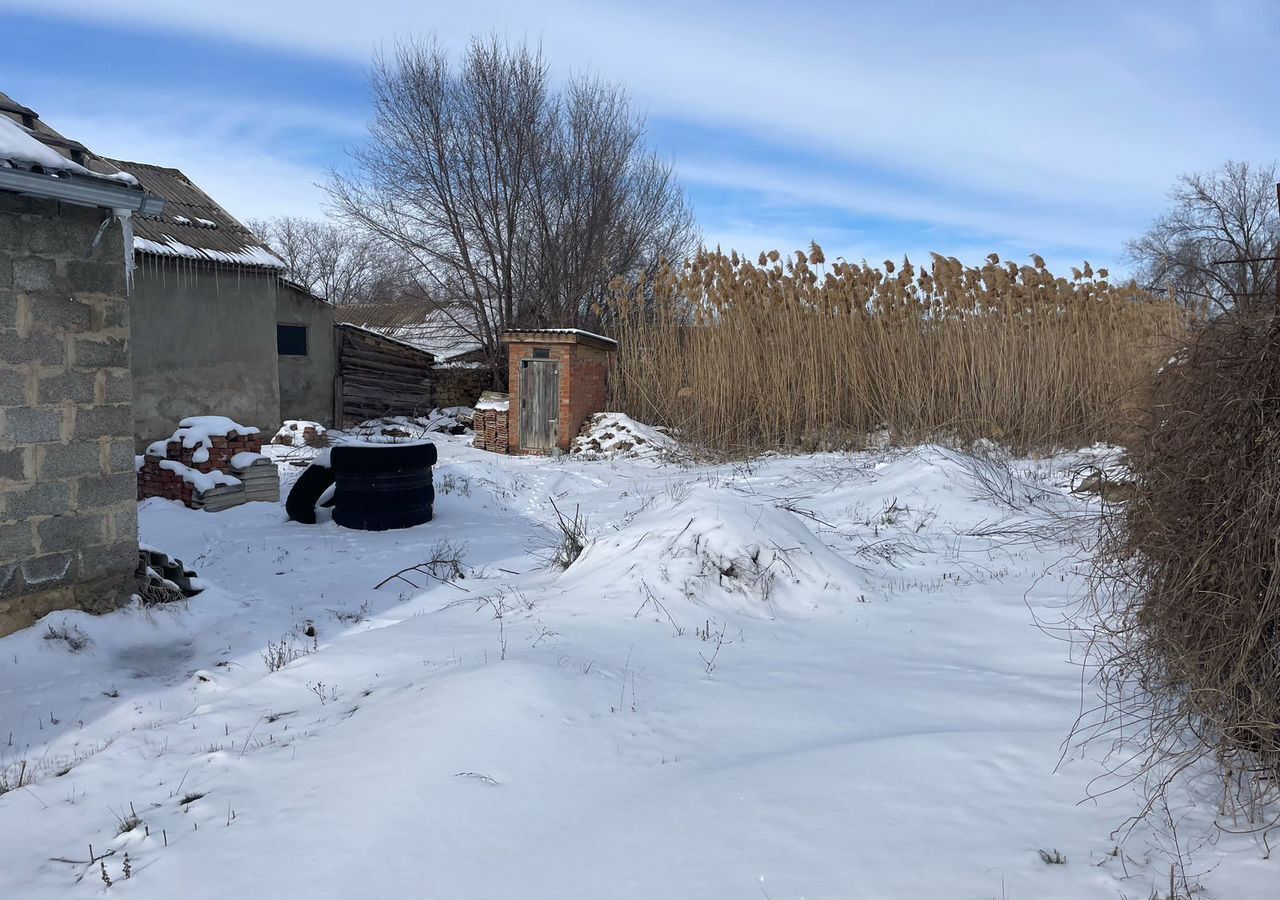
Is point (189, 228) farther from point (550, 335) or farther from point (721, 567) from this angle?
point (721, 567)

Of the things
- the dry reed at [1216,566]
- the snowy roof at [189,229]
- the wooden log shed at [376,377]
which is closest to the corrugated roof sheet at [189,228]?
the snowy roof at [189,229]

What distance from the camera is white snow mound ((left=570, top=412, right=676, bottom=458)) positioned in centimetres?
1345

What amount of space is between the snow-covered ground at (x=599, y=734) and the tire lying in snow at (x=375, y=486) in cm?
167

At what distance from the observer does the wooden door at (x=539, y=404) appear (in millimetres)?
14422

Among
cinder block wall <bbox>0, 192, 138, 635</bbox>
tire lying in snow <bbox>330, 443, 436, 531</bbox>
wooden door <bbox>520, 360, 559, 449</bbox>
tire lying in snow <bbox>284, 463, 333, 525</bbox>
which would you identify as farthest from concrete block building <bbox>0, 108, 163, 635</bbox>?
wooden door <bbox>520, 360, 559, 449</bbox>

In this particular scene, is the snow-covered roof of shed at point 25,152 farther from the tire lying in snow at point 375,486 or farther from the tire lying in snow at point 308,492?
the tire lying in snow at point 308,492

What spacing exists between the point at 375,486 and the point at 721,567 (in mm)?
4263

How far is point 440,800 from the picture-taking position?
268 cm

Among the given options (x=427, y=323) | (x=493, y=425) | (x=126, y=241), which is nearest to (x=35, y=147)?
(x=126, y=241)

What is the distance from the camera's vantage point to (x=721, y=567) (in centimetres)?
514

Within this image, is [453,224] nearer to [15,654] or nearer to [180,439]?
[180,439]

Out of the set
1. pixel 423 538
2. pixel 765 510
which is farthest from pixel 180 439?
pixel 765 510

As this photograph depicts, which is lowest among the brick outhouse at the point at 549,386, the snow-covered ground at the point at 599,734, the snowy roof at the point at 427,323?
the snow-covered ground at the point at 599,734

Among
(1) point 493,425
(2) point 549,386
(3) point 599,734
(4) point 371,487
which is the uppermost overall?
(2) point 549,386
